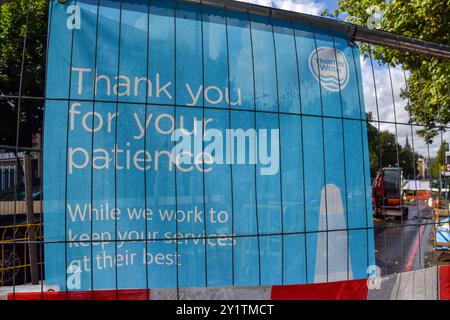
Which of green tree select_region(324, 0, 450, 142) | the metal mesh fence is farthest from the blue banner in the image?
green tree select_region(324, 0, 450, 142)

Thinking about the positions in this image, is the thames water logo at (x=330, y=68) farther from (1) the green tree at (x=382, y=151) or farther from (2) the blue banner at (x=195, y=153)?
(1) the green tree at (x=382, y=151)

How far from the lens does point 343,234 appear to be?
2.73m

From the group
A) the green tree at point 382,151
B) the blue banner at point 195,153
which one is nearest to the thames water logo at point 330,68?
the blue banner at point 195,153

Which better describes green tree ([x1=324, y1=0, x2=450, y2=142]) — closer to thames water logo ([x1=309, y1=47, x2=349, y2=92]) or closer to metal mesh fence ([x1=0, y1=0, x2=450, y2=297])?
thames water logo ([x1=309, y1=47, x2=349, y2=92])

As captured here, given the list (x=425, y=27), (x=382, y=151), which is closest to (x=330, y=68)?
(x=382, y=151)

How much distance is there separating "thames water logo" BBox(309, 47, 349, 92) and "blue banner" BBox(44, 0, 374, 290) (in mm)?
12

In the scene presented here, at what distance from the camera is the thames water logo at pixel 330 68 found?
2.76 m

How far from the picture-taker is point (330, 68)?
9.20ft

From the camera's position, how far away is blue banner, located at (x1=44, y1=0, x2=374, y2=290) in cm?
223

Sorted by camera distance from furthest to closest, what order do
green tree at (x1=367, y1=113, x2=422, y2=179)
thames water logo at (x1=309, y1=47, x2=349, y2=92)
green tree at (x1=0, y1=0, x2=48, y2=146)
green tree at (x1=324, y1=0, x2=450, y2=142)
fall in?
green tree at (x1=0, y1=0, x2=48, y2=146) → green tree at (x1=324, y1=0, x2=450, y2=142) → green tree at (x1=367, y1=113, x2=422, y2=179) → thames water logo at (x1=309, y1=47, x2=349, y2=92)

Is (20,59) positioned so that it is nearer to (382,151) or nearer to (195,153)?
(195,153)

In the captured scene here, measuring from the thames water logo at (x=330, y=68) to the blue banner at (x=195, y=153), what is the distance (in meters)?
0.01

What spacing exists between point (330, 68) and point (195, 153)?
52.4 inches

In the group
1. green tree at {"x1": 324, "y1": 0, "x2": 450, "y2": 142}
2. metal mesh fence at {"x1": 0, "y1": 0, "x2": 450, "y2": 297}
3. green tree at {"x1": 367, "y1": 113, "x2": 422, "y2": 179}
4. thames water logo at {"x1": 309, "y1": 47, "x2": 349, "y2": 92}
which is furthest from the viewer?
green tree at {"x1": 324, "y1": 0, "x2": 450, "y2": 142}
